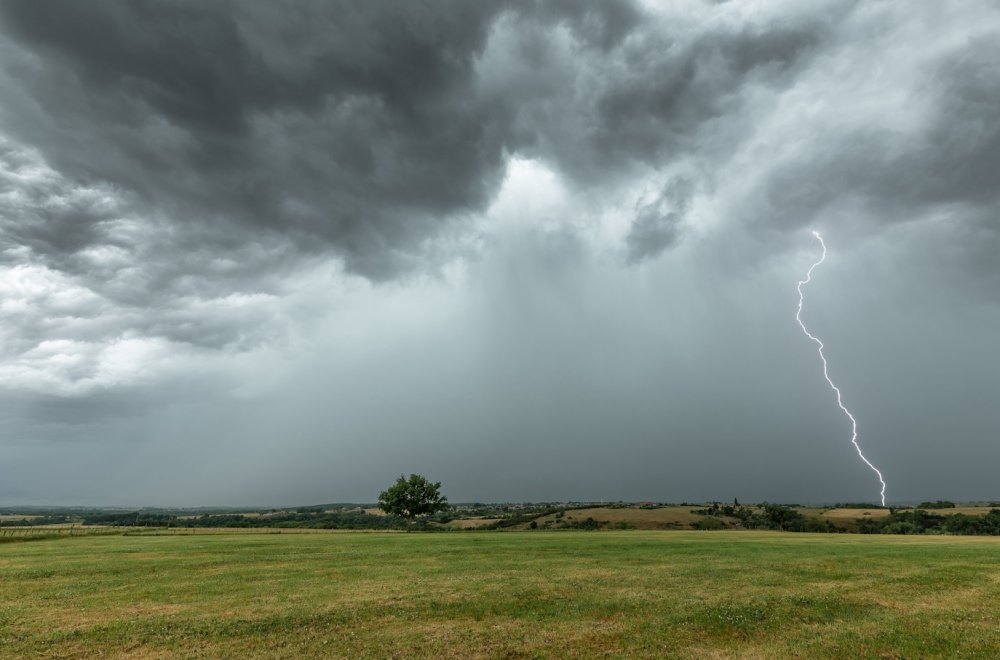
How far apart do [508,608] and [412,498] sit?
102m

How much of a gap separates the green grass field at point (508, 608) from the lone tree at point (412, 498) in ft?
274

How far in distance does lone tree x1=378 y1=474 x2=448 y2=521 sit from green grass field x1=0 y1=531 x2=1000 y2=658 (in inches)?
3288

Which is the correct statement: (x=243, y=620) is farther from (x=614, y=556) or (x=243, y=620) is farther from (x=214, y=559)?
(x=614, y=556)

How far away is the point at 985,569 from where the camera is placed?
99.8 ft

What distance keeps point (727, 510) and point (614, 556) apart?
13136cm

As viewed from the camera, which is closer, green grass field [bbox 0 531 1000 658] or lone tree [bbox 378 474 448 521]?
green grass field [bbox 0 531 1000 658]

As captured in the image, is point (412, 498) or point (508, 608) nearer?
point (508, 608)

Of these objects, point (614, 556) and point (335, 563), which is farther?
point (614, 556)

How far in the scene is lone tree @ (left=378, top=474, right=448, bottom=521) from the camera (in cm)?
11544

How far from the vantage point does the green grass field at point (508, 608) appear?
15688mm

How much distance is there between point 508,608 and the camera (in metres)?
20.3

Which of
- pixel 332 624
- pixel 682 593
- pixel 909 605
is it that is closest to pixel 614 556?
pixel 682 593

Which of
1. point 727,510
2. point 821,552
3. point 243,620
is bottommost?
point 727,510

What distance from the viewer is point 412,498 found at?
11588 cm
